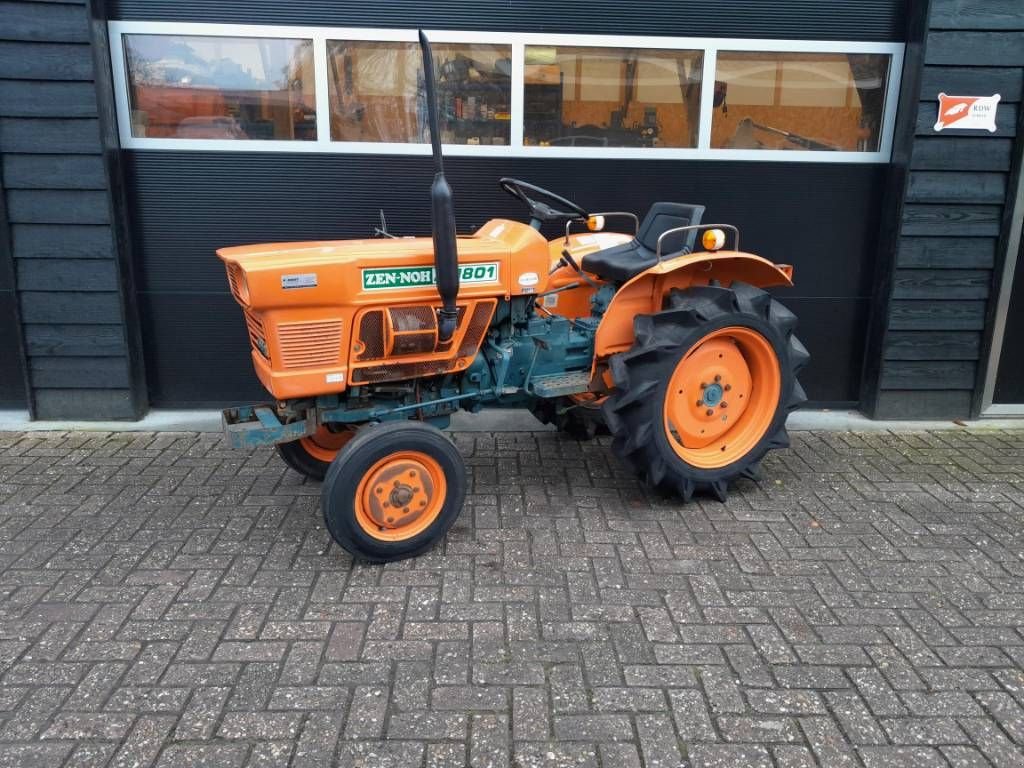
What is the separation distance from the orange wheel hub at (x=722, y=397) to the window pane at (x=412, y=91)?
81.1 inches

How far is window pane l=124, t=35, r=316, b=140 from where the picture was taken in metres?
4.66

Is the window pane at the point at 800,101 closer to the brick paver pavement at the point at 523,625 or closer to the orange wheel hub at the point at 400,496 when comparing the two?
the brick paver pavement at the point at 523,625

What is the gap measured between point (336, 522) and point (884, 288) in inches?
151

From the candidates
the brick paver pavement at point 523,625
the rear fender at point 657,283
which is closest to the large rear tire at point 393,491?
the brick paver pavement at point 523,625

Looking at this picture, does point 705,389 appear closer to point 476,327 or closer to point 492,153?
point 476,327

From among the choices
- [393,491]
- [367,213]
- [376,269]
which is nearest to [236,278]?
[376,269]

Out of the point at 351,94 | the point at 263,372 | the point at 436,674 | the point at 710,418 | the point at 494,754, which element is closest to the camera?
the point at 494,754

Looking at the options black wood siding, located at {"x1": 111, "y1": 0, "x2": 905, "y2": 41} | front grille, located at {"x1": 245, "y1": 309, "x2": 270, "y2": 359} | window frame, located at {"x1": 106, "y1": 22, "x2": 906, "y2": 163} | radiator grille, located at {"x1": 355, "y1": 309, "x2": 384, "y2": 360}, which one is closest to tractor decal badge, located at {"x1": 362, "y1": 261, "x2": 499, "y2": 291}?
radiator grille, located at {"x1": 355, "y1": 309, "x2": 384, "y2": 360}

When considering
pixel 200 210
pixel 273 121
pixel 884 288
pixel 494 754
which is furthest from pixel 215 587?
pixel 884 288

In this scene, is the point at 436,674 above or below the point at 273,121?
below

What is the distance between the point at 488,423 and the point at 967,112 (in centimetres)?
350

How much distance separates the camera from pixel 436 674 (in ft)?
8.27

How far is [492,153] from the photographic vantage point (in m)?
4.86

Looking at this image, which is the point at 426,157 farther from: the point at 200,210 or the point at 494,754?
the point at 494,754
